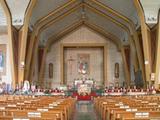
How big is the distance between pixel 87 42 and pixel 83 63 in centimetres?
266

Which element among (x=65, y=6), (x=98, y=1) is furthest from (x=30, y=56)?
(x=98, y=1)

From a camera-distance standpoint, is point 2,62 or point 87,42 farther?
point 87,42

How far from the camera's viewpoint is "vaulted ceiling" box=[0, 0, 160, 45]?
24.9m

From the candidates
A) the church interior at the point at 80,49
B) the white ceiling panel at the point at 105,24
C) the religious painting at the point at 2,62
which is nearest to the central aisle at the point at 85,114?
the church interior at the point at 80,49

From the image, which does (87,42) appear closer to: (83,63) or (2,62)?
(83,63)

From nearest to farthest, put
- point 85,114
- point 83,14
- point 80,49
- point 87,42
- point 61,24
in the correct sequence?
point 85,114
point 83,14
point 61,24
point 87,42
point 80,49

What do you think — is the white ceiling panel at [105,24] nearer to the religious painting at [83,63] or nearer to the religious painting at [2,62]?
the religious painting at [83,63]

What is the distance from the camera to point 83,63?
40.1 metres

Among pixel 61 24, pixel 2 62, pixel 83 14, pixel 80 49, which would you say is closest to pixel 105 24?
pixel 83 14

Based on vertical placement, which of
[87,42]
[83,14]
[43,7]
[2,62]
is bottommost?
[2,62]

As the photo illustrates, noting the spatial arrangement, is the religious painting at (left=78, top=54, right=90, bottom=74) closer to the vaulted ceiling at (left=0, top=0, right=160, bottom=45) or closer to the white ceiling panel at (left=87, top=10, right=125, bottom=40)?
the vaulted ceiling at (left=0, top=0, right=160, bottom=45)

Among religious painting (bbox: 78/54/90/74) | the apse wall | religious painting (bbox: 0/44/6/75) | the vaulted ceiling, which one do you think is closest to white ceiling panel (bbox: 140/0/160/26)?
the vaulted ceiling

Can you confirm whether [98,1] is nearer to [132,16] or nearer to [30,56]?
[132,16]

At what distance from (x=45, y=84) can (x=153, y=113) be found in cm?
3521
